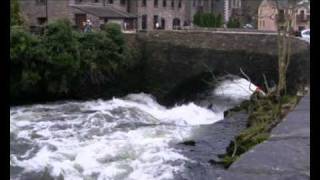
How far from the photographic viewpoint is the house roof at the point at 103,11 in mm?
42719

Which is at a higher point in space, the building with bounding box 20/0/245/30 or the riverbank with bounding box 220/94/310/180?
the building with bounding box 20/0/245/30

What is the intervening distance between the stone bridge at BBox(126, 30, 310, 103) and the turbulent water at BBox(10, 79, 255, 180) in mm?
2331

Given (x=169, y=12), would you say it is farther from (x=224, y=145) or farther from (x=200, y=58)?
(x=224, y=145)

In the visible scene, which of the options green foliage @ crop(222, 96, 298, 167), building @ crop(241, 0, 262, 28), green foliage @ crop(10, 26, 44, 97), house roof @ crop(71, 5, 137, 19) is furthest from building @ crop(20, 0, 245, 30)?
green foliage @ crop(222, 96, 298, 167)

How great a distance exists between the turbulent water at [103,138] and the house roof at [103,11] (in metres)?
13.9

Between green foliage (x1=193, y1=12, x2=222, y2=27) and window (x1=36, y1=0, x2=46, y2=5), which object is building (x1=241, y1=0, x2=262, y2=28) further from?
window (x1=36, y1=0, x2=46, y2=5)

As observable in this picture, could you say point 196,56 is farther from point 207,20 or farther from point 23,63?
point 207,20

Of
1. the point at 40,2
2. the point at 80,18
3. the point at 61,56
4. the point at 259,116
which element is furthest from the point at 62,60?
the point at 40,2

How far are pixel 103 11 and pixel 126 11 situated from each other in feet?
20.7

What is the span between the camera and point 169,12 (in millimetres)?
56969

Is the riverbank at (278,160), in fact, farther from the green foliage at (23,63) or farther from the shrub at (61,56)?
the shrub at (61,56)

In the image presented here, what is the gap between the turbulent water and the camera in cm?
1408

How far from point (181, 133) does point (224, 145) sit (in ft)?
10.7

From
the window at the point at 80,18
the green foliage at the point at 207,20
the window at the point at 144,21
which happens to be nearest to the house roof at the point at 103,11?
the window at the point at 80,18
